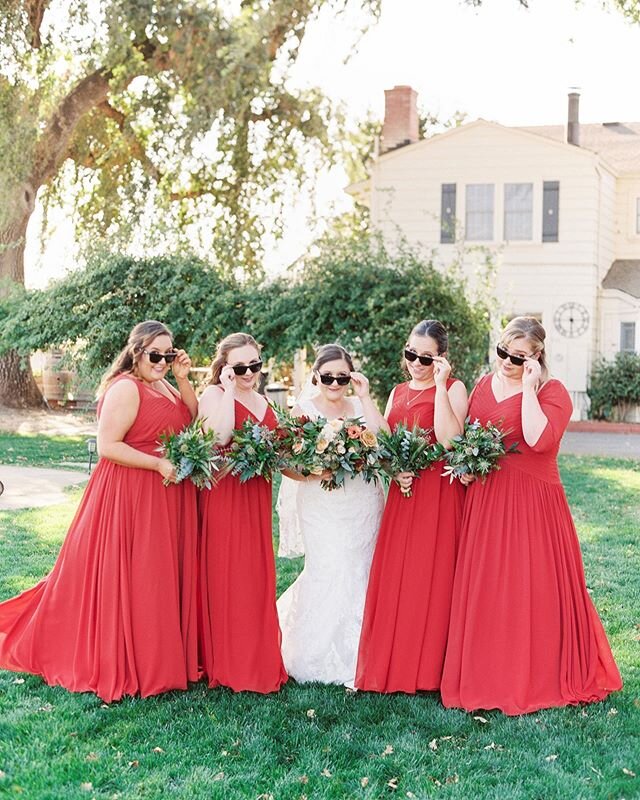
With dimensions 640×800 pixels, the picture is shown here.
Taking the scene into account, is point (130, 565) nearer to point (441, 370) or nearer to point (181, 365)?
point (181, 365)

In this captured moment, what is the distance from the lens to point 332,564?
6.30m

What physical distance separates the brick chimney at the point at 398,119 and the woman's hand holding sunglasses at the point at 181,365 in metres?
22.2

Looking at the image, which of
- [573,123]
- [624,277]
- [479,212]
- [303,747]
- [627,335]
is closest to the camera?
[303,747]

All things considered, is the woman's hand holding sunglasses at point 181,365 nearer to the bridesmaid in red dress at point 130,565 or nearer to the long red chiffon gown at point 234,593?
the bridesmaid in red dress at point 130,565

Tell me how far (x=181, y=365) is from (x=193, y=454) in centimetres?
67

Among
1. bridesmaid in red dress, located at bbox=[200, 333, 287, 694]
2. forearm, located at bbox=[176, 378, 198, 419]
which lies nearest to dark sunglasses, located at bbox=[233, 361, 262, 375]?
bridesmaid in red dress, located at bbox=[200, 333, 287, 694]

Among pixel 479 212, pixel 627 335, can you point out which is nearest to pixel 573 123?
pixel 479 212

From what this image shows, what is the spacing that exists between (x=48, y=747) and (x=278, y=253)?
55.4 feet

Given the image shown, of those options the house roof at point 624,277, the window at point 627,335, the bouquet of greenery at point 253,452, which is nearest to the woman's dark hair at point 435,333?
the bouquet of greenery at point 253,452

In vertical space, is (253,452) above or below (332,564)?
above

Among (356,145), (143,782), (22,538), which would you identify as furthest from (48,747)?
(356,145)

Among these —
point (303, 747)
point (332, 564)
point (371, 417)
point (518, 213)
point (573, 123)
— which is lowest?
point (303, 747)

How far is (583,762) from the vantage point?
500cm

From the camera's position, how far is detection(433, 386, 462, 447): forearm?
19.0ft
